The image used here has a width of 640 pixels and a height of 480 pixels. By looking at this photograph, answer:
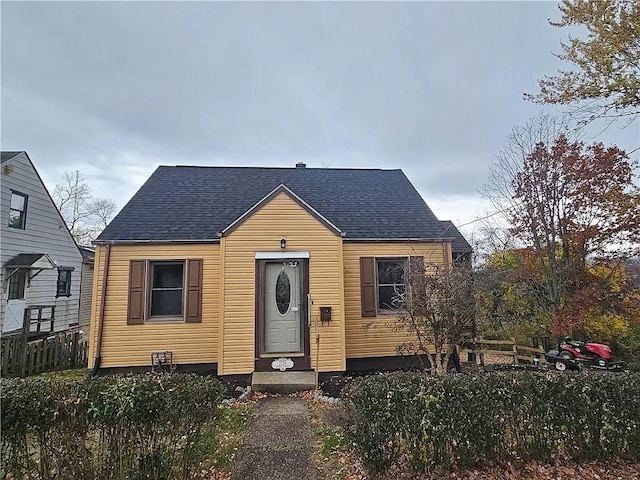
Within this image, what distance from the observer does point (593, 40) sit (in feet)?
18.9

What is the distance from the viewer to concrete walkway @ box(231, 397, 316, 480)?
3713 mm

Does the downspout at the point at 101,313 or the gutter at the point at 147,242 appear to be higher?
the gutter at the point at 147,242

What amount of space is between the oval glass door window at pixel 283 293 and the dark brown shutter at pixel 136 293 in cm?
350

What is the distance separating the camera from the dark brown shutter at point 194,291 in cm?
849

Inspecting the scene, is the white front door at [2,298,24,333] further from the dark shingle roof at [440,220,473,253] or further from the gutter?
the dark shingle roof at [440,220,473,253]

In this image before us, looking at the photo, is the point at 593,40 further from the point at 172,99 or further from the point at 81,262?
the point at 81,262

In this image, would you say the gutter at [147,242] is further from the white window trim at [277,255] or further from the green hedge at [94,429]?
the green hedge at [94,429]

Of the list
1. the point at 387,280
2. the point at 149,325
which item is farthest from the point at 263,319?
the point at 387,280

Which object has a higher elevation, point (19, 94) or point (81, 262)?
point (19, 94)

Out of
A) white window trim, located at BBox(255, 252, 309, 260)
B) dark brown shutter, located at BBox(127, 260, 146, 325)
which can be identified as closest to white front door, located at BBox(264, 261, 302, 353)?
white window trim, located at BBox(255, 252, 309, 260)

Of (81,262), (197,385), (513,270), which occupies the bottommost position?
(197,385)

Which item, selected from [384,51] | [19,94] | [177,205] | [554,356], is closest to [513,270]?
[554,356]

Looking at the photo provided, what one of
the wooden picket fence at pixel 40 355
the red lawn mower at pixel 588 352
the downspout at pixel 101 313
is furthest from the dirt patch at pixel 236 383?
the red lawn mower at pixel 588 352

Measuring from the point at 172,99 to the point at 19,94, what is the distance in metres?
4.14
